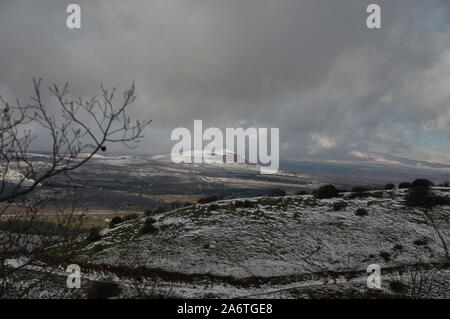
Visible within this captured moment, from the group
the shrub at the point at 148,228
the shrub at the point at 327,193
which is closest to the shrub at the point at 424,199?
the shrub at the point at 327,193

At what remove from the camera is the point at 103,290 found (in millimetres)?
24594

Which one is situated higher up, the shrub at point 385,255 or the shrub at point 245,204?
the shrub at point 245,204

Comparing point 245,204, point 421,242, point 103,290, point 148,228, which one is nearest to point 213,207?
point 245,204

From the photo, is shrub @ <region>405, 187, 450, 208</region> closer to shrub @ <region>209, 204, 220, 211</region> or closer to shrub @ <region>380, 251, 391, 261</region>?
shrub @ <region>380, 251, 391, 261</region>

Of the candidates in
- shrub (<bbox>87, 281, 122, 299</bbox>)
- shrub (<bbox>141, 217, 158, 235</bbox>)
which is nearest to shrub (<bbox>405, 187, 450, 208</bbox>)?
shrub (<bbox>141, 217, 158, 235</bbox>)

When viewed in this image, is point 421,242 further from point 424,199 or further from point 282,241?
point 282,241

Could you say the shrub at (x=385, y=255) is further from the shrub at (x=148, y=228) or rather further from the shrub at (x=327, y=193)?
the shrub at (x=148, y=228)

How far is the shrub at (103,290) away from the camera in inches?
918

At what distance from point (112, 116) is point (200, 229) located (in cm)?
3466

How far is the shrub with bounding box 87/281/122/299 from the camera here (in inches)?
918

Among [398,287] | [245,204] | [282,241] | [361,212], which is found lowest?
[398,287]

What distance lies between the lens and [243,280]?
1051 inches

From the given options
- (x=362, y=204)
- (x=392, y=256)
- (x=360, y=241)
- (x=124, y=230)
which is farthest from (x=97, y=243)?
(x=362, y=204)
